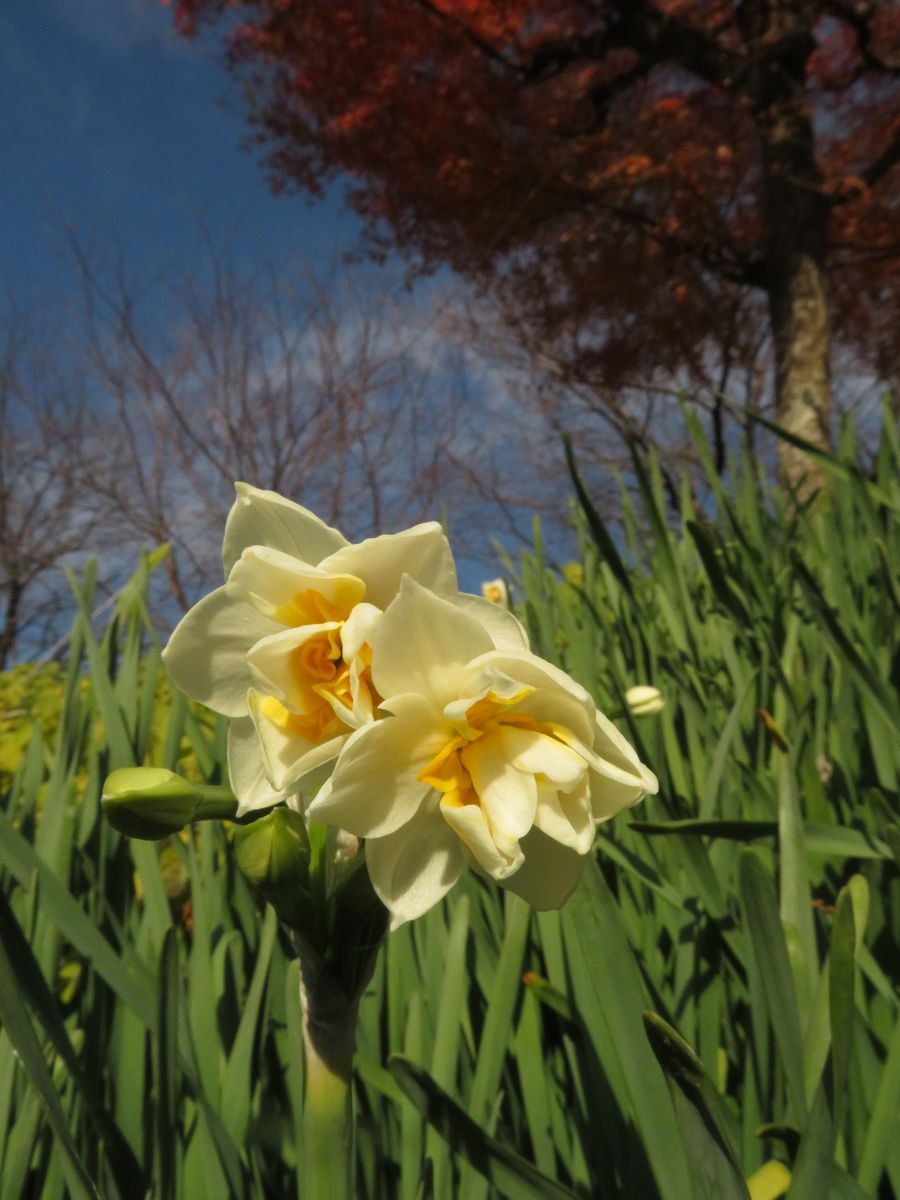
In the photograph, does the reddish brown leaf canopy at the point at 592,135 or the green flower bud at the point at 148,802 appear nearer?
the green flower bud at the point at 148,802

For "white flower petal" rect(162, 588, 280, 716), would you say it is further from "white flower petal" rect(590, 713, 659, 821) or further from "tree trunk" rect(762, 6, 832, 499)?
"tree trunk" rect(762, 6, 832, 499)

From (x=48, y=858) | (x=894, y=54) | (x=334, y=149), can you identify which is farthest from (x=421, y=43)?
(x=48, y=858)

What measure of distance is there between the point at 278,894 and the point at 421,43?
5946 mm

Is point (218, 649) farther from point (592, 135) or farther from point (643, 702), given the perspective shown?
point (592, 135)

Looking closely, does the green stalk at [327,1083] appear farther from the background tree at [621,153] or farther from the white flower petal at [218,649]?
the background tree at [621,153]

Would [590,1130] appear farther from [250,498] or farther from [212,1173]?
[250,498]

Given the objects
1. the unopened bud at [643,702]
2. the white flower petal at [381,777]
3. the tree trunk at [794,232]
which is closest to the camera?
the white flower petal at [381,777]

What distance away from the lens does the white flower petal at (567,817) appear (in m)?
0.21

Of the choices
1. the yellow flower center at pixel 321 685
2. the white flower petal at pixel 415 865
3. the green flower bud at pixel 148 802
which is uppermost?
the yellow flower center at pixel 321 685

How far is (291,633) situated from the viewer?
0.76 feet

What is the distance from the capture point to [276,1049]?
0.45m

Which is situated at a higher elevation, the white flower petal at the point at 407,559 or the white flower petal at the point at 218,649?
the white flower petal at the point at 407,559

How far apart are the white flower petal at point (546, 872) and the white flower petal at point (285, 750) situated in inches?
2.4

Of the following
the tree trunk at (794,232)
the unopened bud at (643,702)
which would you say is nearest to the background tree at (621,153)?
the tree trunk at (794,232)
